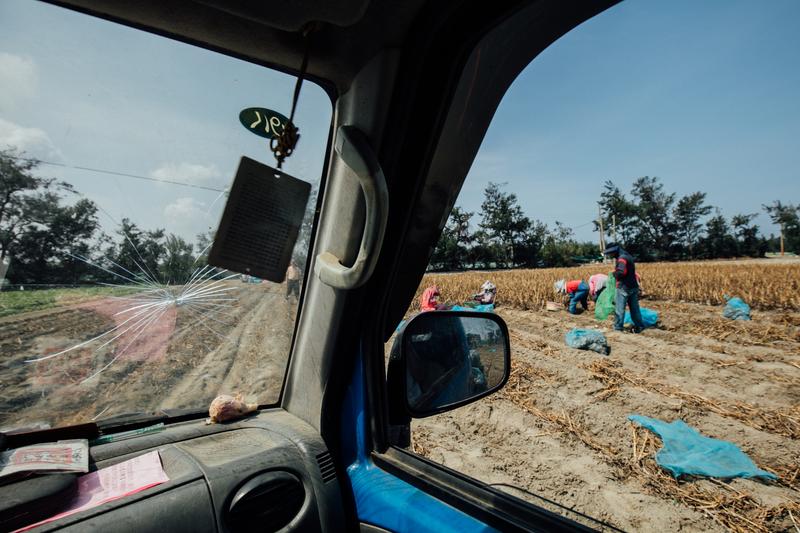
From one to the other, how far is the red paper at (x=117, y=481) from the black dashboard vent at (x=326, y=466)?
425mm

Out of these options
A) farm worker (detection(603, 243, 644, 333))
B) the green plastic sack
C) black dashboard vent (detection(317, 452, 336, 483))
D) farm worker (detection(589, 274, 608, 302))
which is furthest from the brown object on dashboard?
farm worker (detection(589, 274, 608, 302))

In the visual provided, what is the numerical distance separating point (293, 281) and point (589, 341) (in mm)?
8021

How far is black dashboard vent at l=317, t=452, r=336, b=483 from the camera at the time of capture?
3.83ft

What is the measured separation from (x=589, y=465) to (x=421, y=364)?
310 centimetres

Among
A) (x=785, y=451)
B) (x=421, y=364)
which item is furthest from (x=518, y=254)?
(x=421, y=364)

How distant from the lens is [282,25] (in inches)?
36.9

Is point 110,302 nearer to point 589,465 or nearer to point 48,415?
point 48,415

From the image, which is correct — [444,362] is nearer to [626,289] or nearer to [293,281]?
[293,281]

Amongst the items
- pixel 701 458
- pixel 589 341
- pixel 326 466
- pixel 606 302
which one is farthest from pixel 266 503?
pixel 606 302

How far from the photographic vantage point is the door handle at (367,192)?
38.0 inches

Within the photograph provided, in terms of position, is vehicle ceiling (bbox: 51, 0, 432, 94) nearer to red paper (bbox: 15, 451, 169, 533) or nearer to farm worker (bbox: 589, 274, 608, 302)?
red paper (bbox: 15, 451, 169, 533)

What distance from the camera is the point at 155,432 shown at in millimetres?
1161

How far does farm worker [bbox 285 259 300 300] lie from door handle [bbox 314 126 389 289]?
316mm

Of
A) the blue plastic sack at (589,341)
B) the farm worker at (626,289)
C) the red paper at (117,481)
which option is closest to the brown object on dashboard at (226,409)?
the red paper at (117,481)
